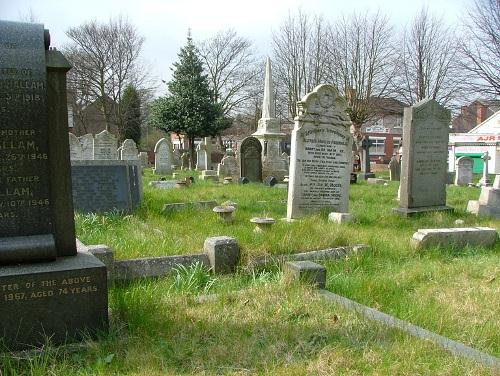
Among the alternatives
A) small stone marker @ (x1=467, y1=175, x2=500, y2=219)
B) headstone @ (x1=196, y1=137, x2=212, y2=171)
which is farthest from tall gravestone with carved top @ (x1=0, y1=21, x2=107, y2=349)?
headstone @ (x1=196, y1=137, x2=212, y2=171)

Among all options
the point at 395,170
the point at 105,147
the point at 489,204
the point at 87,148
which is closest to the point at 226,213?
the point at 489,204

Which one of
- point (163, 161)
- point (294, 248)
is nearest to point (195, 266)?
point (294, 248)

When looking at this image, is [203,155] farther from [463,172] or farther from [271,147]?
[463,172]

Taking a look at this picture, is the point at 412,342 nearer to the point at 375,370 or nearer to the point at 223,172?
the point at 375,370

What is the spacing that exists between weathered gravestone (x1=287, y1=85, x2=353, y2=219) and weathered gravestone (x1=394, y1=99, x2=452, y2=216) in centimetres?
143

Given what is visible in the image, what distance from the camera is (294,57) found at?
128ft

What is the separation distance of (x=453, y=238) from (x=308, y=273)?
9.60 feet

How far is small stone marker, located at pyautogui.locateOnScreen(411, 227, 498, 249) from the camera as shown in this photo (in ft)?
20.7

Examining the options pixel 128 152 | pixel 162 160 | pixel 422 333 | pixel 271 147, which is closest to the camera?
pixel 422 333

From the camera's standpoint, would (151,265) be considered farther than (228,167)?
No

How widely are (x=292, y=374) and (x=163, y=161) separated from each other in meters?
23.2

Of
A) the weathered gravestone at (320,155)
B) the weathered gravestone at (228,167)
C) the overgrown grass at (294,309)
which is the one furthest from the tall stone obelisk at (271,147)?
the overgrown grass at (294,309)

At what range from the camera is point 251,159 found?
1858cm

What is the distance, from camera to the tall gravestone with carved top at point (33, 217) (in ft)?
10.1
